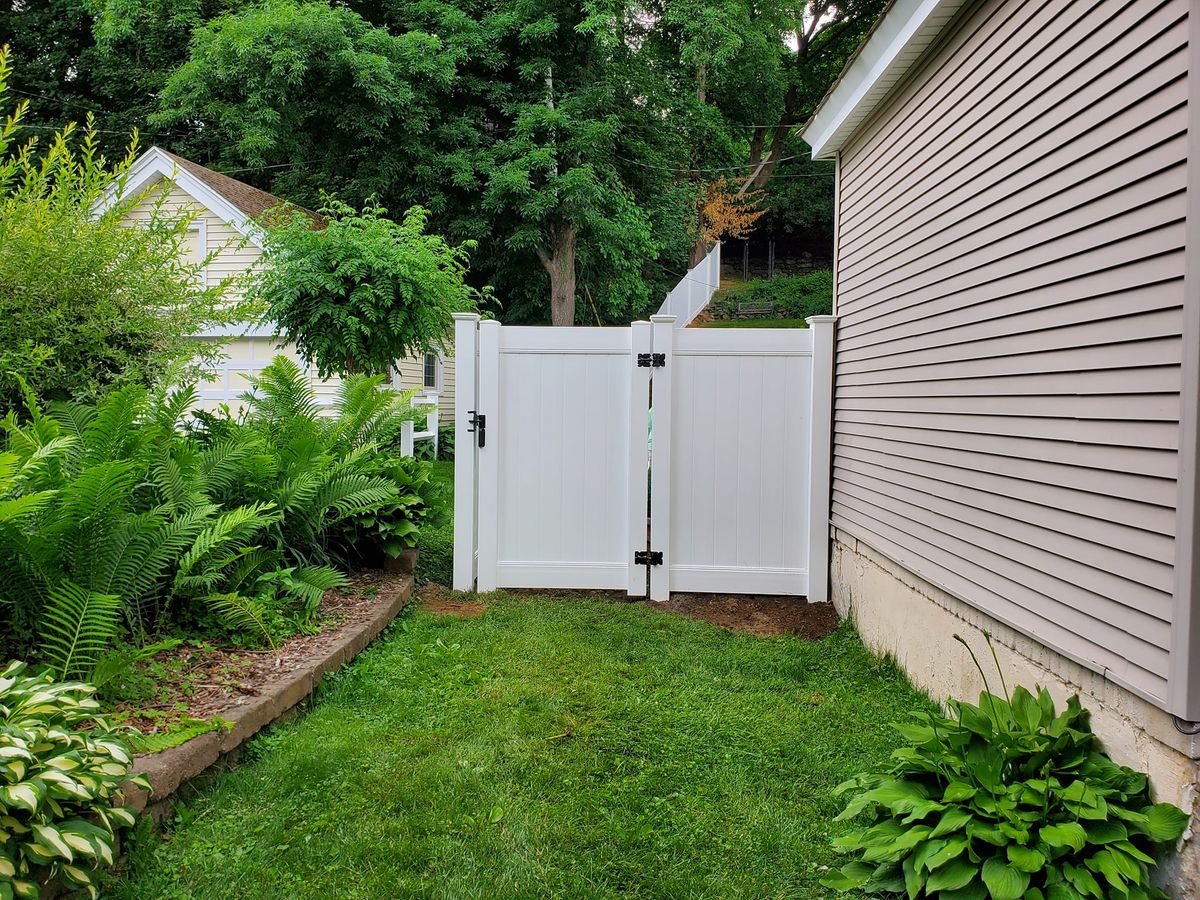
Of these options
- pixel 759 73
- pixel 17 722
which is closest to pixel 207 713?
pixel 17 722

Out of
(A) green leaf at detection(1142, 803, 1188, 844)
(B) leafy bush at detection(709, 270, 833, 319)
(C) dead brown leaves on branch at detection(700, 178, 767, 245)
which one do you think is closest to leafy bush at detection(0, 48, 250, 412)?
(A) green leaf at detection(1142, 803, 1188, 844)

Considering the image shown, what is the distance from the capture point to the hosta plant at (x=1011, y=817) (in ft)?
5.89

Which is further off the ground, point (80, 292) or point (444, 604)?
Result: point (80, 292)

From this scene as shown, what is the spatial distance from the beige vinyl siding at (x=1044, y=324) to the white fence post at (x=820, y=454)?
0.76 metres

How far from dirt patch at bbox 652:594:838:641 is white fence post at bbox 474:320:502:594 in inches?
42.1

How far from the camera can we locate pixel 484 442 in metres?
4.89

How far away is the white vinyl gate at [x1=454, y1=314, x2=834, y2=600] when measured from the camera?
4.79m

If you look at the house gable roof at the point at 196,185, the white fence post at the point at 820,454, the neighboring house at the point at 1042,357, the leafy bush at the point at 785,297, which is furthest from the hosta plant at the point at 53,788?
the leafy bush at the point at 785,297

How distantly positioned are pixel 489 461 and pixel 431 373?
10.6 metres

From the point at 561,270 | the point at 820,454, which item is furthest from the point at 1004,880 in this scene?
the point at 561,270

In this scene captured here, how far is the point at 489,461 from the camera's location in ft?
16.1

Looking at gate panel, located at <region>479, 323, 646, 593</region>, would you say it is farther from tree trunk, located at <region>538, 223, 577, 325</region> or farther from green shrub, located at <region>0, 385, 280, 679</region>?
tree trunk, located at <region>538, 223, 577, 325</region>

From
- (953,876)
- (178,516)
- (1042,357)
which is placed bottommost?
(953,876)

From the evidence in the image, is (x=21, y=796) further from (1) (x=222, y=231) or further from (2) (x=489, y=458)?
(1) (x=222, y=231)
